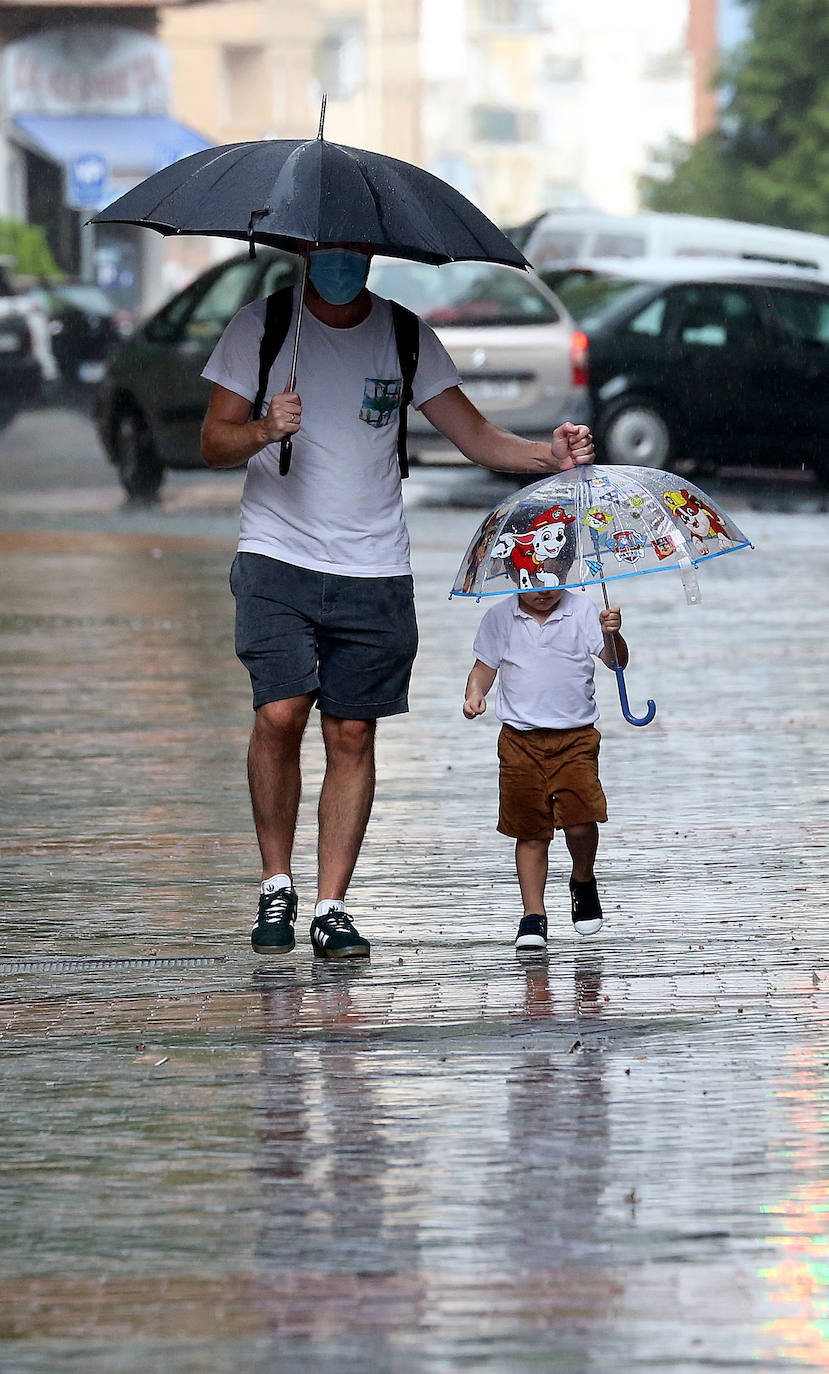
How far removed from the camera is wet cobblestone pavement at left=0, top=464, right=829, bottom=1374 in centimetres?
436

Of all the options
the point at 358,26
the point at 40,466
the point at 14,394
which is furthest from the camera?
the point at 358,26

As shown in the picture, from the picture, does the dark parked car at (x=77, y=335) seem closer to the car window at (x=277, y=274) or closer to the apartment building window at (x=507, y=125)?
the car window at (x=277, y=274)

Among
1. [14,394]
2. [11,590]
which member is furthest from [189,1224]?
[14,394]

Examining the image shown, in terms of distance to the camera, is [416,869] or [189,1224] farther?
[416,869]

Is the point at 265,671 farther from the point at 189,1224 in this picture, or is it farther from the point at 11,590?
the point at 11,590

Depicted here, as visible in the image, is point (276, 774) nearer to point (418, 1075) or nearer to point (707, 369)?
point (418, 1075)

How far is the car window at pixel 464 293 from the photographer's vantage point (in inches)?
830

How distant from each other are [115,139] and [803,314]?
3447cm

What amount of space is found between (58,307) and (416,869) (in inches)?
1132

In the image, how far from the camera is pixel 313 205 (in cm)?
664

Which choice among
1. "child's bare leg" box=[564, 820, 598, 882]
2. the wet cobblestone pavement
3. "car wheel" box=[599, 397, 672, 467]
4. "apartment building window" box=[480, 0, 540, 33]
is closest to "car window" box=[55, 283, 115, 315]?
"car wheel" box=[599, 397, 672, 467]

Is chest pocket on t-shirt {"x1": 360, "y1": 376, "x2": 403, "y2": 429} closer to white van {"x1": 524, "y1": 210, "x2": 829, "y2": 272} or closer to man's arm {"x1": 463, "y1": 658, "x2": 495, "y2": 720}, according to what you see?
man's arm {"x1": 463, "y1": 658, "x2": 495, "y2": 720}

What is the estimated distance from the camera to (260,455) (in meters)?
6.93

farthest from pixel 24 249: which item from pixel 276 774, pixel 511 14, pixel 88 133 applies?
pixel 511 14
